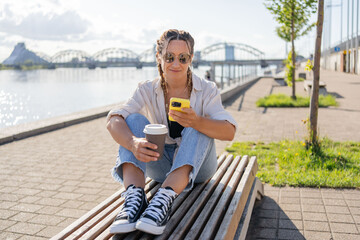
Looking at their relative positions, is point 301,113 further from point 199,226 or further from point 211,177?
point 199,226

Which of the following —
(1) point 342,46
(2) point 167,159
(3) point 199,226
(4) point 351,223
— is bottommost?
(4) point 351,223

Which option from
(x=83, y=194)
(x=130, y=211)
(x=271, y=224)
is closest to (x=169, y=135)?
(x=130, y=211)

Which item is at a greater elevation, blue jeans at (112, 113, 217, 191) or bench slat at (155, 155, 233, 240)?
blue jeans at (112, 113, 217, 191)

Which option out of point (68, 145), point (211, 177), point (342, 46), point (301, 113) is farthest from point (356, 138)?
point (342, 46)

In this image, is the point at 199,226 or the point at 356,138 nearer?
the point at 199,226

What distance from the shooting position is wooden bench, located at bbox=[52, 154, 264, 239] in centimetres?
169

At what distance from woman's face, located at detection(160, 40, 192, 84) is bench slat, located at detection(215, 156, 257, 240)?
2.68 ft

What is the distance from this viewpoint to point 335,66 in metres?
42.5

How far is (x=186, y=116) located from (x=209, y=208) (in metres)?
0.52

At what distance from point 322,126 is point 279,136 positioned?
4.46ft

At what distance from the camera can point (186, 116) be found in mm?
1990

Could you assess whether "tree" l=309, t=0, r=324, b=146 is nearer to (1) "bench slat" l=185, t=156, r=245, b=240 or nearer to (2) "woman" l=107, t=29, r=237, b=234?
(1) "bench slat" l=185, t=156, r=245, b=240

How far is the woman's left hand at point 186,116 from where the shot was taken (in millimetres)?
1974

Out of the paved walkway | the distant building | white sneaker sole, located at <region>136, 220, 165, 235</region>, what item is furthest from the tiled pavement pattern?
the distant building
